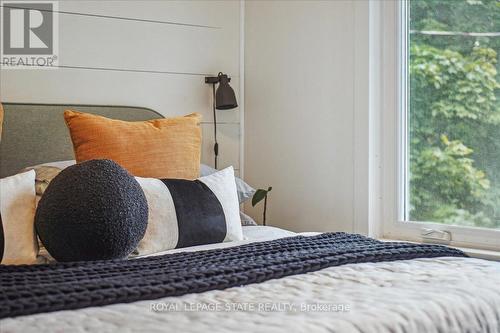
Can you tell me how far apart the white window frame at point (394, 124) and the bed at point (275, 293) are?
Answer: 85 centimetres

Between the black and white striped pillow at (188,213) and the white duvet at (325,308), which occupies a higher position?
the black and white striped pillow at (188,213)

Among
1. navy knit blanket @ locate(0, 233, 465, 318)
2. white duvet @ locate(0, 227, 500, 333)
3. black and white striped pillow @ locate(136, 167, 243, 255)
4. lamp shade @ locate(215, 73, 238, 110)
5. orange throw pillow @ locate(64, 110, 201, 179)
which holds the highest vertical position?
lamp shade @ locate(215, 73, 238, 110)

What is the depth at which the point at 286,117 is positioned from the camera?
312 cm

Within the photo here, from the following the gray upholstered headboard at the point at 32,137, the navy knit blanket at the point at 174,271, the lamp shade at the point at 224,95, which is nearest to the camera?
the navy knit blanket at the point at 174,271

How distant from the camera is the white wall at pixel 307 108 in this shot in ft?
9.06

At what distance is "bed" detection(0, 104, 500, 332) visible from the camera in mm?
1143

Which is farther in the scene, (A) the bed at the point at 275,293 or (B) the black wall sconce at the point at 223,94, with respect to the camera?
(B) the black wall sconce at the point at 223,94

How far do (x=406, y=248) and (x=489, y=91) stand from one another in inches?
34.2

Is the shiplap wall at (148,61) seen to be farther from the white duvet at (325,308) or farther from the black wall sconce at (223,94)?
the white duvet at (325,308)

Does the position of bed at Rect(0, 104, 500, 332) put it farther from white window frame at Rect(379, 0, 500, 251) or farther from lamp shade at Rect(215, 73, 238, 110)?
lamp shade at Rect(215, 73, 238, 110)

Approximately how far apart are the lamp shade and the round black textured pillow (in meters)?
1.38

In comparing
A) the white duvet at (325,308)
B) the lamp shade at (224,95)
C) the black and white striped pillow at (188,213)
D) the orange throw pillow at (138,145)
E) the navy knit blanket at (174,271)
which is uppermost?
the lamp shade at (224,95)

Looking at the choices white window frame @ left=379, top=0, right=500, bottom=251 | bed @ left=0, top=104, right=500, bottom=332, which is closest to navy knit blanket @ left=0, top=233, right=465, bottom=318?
bed @ left=0, top=104, right=500, bottom=332

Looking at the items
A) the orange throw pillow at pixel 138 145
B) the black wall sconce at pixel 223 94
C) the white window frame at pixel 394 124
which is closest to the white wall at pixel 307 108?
the white window frame at pixel 394 124
